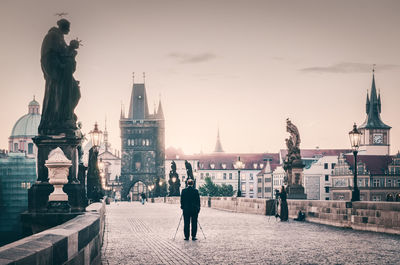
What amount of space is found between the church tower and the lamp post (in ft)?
441

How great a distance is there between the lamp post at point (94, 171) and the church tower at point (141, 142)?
135 meters

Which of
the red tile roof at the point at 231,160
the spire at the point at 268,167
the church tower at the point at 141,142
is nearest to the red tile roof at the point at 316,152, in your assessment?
the spire at the point at 268,167

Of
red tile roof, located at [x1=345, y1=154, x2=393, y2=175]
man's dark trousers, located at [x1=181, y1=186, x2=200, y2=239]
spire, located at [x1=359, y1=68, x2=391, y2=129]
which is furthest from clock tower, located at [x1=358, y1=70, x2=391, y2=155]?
man's dark trousers, located at [x1=181, y1=186, x2=200, y2=239]

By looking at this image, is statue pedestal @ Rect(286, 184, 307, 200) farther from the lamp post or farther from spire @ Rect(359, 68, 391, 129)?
spire @ Rect(359, 68, 391, 129)

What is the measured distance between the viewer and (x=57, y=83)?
44.2 feet

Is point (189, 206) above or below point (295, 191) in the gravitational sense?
above

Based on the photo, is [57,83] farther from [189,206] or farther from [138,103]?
[138,103]

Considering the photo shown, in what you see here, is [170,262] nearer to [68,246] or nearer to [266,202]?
[68,246]

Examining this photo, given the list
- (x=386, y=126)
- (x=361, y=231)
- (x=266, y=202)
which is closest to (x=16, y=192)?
(x=266, y=202)

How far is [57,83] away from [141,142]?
160286 millimetres

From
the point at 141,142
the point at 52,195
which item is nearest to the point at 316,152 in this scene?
the point at 141,142

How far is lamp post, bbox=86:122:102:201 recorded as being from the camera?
27172 mm

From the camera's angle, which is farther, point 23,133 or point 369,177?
point 23,133

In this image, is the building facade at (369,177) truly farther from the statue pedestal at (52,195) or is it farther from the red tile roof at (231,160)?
the statue pedestal at (52,195)
